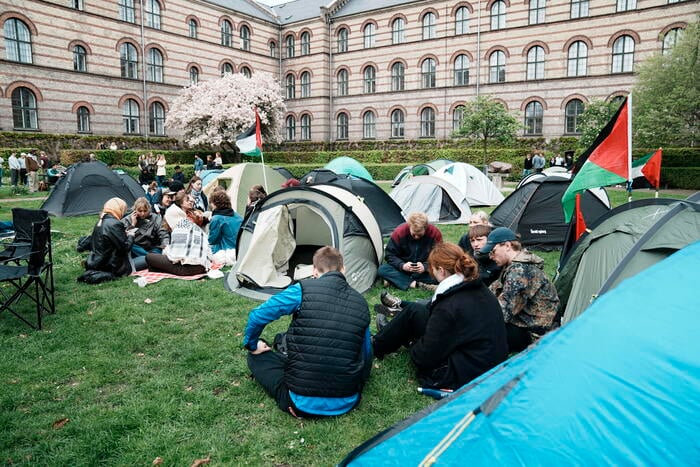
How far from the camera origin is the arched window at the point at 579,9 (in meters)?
28.5

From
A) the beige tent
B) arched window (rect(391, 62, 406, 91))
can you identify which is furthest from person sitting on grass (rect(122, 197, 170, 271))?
arched window (rect(391, 62, 406, 91))

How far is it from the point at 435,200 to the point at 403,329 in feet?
29.9

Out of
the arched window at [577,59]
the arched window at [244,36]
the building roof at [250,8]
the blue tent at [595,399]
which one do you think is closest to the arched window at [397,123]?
the arched window at [577,59]

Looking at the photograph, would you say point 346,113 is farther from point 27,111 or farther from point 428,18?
point 27,111

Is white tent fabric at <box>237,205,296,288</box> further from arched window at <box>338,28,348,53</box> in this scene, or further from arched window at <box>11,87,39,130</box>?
arched window at <box>338,28,348,53</box>

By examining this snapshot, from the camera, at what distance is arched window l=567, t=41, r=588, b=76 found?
94.4 ft

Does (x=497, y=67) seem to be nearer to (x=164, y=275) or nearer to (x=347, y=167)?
(x=347, y=167)

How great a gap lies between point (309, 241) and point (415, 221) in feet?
9.01

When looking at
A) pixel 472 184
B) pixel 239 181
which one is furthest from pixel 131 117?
pixel 472 184

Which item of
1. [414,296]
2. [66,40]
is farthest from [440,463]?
[66,40]

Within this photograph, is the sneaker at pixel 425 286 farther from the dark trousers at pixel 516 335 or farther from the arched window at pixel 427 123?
the arched window at pixel 427 123

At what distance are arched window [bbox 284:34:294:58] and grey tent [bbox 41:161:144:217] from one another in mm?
27663

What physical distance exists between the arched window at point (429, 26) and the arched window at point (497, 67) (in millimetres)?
4514

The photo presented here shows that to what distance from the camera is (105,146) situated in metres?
27.7
